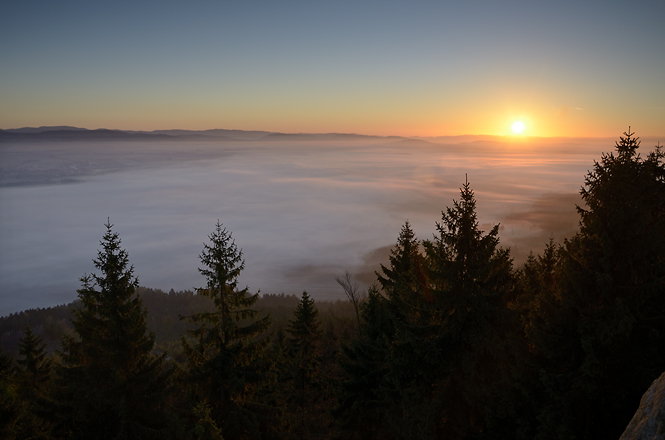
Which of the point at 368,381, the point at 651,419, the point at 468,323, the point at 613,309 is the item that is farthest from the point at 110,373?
the point at 613,309

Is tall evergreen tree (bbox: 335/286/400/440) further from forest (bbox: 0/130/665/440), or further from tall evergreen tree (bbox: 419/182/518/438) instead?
tall evergreen tree (bbox: 419/182/518/438)

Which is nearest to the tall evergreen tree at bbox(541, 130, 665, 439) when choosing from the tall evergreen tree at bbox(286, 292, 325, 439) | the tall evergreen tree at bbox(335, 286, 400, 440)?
the tall evergreen tree at bbox(335, 286, 400, 440)

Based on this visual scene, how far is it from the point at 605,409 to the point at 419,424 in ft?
14.4

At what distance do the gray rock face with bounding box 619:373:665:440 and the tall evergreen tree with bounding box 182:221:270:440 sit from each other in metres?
10.2

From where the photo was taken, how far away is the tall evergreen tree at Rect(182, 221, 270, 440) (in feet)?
41.3

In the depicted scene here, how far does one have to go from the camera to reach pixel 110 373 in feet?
38.8

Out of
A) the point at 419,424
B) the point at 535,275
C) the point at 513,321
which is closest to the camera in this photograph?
the point at 513,321

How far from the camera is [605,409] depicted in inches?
303

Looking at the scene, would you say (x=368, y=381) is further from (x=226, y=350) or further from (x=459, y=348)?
A: (x=459, y=348)

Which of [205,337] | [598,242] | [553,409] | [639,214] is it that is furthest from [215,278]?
[639,214]

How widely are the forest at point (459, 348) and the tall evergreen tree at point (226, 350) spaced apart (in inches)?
2.2

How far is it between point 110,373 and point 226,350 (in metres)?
3.66

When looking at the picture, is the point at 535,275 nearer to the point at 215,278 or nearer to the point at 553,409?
the point at 553,409

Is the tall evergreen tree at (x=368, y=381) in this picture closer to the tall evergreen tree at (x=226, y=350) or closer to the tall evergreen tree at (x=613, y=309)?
the tall evergreen tree at (x=226, y=350)
